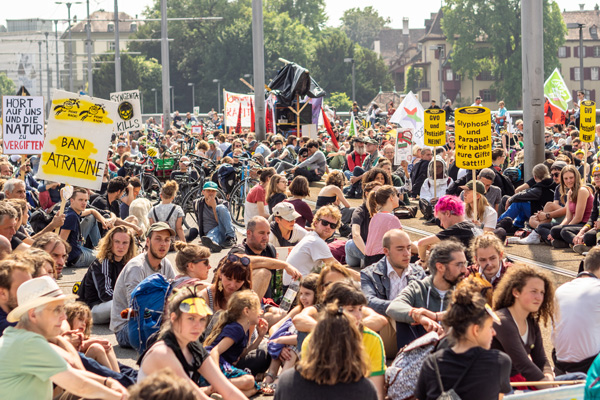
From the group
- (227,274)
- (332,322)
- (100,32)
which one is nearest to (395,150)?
(227,274)

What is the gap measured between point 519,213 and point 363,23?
581 feet

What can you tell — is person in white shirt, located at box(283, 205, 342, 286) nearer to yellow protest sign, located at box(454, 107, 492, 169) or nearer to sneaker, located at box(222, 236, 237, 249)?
yellow protest sign, located at box(454, 107, 492, 169)

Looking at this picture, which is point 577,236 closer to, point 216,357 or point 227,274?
point 227,274

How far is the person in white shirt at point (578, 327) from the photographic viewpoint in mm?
6867

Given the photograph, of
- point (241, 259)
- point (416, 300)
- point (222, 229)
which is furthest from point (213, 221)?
point (416, 300)

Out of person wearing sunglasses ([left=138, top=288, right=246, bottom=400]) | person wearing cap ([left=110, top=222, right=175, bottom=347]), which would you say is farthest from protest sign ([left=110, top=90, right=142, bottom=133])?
person wearing sunglasses ([left=138, top=288, right=246, bottom=400])

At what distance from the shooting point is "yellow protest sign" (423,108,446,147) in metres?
18.3

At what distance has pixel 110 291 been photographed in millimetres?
9758

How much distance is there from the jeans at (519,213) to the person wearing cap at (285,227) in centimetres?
481

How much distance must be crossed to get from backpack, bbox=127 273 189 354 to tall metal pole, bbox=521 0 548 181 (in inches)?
435

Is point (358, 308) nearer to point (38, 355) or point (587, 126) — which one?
point (38, 355)

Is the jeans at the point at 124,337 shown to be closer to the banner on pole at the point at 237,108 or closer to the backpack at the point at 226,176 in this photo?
the backpack at the point at 226,176

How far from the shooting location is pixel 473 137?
561 inches

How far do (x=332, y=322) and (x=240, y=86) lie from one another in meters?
103
